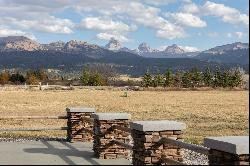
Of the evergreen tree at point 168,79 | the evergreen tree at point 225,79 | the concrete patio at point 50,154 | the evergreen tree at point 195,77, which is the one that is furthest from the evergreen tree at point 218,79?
the concrete patio at point 50,154

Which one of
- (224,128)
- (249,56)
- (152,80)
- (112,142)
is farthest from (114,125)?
(152,80)

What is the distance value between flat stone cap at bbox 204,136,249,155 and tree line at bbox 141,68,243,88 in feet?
403

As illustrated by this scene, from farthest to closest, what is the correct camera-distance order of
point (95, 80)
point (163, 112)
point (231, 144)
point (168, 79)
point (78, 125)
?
1. point (95, 80)
2. point (168, 79)
3. point (163, 112)
4. point (78, 125)
5. point (231, 144)

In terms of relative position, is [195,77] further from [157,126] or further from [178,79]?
[157,126]

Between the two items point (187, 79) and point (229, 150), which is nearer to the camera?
point (229, 150)

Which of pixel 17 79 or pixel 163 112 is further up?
pixel 17 79

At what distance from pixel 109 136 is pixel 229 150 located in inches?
203

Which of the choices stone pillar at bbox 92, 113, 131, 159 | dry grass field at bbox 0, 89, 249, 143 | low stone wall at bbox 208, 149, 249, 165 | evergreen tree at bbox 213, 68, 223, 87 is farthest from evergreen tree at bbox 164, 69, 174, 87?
low stone wall at bbox 208, 149, 249, 165

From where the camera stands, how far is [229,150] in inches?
230

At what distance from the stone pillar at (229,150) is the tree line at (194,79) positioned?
122964 mm

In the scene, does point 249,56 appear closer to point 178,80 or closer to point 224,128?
point 224,128

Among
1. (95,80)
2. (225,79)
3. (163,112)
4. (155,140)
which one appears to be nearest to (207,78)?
(225,79)

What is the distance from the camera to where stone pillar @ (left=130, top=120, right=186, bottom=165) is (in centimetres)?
850

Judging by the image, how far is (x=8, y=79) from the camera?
146 meters
